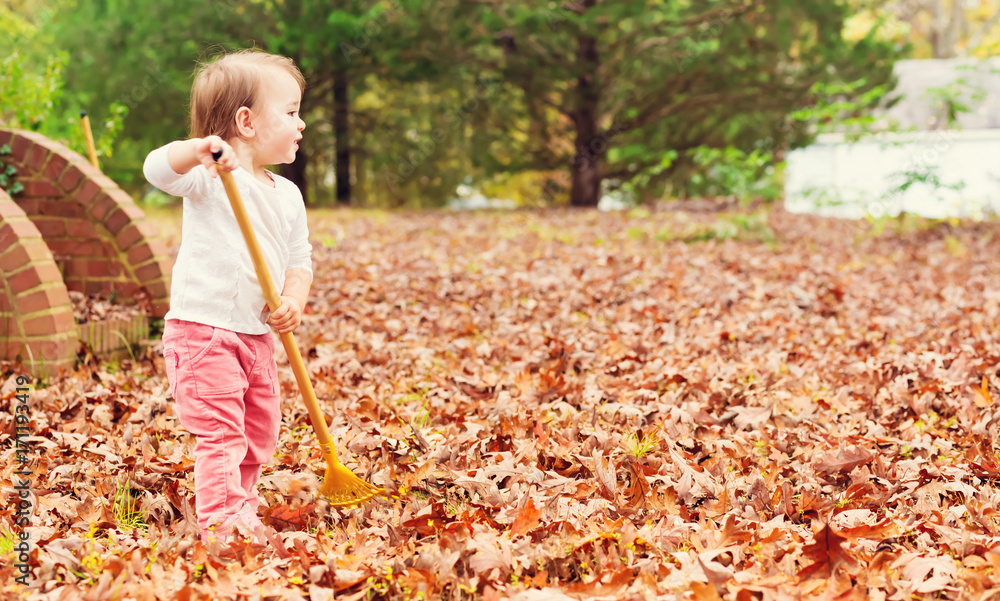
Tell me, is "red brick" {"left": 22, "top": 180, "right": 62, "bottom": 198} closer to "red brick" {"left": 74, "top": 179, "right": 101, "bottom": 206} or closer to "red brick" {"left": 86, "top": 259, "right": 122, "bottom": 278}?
"red brick" {"left": 74, "top": 179, "right": 101, "bottom": 206}

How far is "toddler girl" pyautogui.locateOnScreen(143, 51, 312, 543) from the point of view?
2.16m

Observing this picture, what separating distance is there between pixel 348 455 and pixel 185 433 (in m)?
0.73

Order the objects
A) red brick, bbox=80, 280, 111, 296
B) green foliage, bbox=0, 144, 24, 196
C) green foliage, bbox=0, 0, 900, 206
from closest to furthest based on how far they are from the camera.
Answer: green foliage, bbox=0, 144, 24, 196, red brick, bbox=80, 280, 111, 296, green foliage, bbox=0, 0, 900, 206

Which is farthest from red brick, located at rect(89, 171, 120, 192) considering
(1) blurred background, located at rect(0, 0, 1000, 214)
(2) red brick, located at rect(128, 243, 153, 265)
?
(1) blurred background, located at rect(0, 0, 1000, 214)

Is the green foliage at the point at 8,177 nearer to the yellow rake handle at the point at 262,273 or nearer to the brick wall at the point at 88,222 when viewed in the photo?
the brick wall at the point at 88,222

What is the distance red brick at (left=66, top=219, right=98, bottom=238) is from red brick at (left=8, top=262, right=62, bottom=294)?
0.71m

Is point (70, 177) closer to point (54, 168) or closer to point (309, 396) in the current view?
point (54, 168)

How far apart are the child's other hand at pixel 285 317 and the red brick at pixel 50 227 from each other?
2800 millimetres

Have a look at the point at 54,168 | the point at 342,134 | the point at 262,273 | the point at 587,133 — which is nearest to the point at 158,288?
the point at 54,168

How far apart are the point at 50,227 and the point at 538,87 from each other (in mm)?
11950

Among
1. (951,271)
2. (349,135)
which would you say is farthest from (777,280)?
(349,135)

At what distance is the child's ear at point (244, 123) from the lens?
2.14m

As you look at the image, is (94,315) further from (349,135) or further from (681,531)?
(349,135)

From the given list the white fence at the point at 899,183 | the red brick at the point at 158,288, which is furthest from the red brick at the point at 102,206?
the white fence at the point at 899,183
